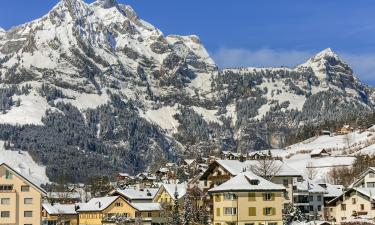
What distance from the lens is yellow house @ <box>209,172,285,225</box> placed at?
100000mm

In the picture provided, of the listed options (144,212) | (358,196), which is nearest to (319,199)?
(358,196)

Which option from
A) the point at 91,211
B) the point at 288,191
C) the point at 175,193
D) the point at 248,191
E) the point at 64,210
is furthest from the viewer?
the point at 64,210

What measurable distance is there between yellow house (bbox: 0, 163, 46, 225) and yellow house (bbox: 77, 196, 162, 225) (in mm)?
25707

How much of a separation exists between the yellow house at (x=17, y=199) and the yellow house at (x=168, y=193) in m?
32.2

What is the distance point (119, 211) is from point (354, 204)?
163ft

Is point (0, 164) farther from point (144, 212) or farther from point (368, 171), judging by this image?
point (368, 171)

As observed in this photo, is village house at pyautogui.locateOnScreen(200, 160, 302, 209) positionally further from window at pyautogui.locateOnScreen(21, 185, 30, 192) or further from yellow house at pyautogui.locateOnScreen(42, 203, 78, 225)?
yellow house at pyautogui.locateOnScreen(42, 203, 78, 225)

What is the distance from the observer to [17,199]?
119m

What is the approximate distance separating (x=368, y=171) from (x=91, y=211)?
55368 mm

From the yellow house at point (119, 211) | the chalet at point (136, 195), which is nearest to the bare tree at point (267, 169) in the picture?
the yellow house at point (119, 211)

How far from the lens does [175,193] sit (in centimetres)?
13975

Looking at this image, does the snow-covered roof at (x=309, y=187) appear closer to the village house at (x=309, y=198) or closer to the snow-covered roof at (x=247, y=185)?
the village house at (x=309, y=198)

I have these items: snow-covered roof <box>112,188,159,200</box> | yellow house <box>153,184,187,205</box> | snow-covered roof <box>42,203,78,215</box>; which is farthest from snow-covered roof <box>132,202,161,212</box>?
snow-covered roof <box>42,203,78,215</box>

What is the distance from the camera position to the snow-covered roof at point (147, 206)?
14810cm
